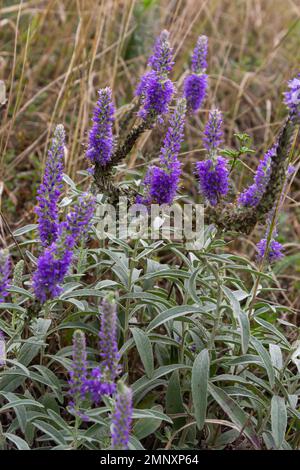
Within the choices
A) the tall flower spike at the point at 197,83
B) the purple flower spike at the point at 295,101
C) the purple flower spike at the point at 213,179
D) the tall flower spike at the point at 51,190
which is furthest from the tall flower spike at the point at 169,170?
the tall flower spike at the point at 197,83

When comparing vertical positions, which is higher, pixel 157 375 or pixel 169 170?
pixel 169 170

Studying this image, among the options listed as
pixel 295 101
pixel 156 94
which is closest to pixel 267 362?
pixel 295 101

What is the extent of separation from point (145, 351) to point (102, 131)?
0.89 m

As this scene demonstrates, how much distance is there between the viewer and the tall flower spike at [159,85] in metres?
2.62

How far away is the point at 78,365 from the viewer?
75.6 inches

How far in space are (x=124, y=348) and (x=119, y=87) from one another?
3251 millimetres

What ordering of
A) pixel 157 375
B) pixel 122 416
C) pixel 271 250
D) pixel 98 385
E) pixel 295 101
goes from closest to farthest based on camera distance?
pixel 122 416, pixel 98 385, pixel 295 101, pixel 157 375, pixel 271 250

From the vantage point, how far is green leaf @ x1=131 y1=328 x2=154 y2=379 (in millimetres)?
2482

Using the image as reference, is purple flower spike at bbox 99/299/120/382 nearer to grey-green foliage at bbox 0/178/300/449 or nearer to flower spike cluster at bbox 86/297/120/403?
flower spike cluster at bbox 86/297/120/403

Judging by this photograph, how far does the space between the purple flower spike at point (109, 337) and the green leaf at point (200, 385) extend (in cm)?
52

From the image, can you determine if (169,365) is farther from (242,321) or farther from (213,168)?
(213,168)

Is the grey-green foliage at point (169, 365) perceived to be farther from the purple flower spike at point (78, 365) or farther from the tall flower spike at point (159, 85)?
the tall flower spike at point (159, 85)

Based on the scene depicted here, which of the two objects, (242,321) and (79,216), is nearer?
(79,216)
